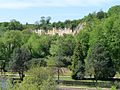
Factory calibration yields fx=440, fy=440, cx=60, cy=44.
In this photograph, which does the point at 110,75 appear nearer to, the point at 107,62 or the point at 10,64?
the point at 107,62

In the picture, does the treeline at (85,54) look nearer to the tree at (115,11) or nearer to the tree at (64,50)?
the tree at (64,50)

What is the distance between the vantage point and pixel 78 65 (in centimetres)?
7994

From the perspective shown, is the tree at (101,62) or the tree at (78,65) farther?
the tree at (78,65)

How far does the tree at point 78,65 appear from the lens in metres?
79.7

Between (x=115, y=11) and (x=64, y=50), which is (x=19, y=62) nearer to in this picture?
(x=64, y=50)

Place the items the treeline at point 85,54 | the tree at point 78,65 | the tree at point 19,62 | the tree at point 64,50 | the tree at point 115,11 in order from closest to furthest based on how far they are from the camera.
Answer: the treeline at point 85,54
the tree at point 78,65
the tree at point 19,62
the tree at point 64,50
the tree at point 115,11

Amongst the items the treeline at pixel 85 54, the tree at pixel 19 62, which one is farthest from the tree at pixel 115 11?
the tree at pixel 19 62

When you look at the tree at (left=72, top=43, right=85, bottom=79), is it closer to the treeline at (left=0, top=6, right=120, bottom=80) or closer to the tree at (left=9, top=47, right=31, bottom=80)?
the treeline at (left=0, top=6, right=120, bottom=80)

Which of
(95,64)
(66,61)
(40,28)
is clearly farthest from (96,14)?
(95,64)

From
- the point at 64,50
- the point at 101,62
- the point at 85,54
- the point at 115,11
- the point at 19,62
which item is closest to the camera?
the point at 101,62

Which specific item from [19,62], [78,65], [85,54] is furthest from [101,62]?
[19,62]

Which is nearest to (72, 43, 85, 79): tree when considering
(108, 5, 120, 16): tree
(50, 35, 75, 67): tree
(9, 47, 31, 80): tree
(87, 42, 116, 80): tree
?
(87, 42, 116, 80): tree

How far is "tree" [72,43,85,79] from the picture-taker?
7969cm

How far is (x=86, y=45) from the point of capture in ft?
289
